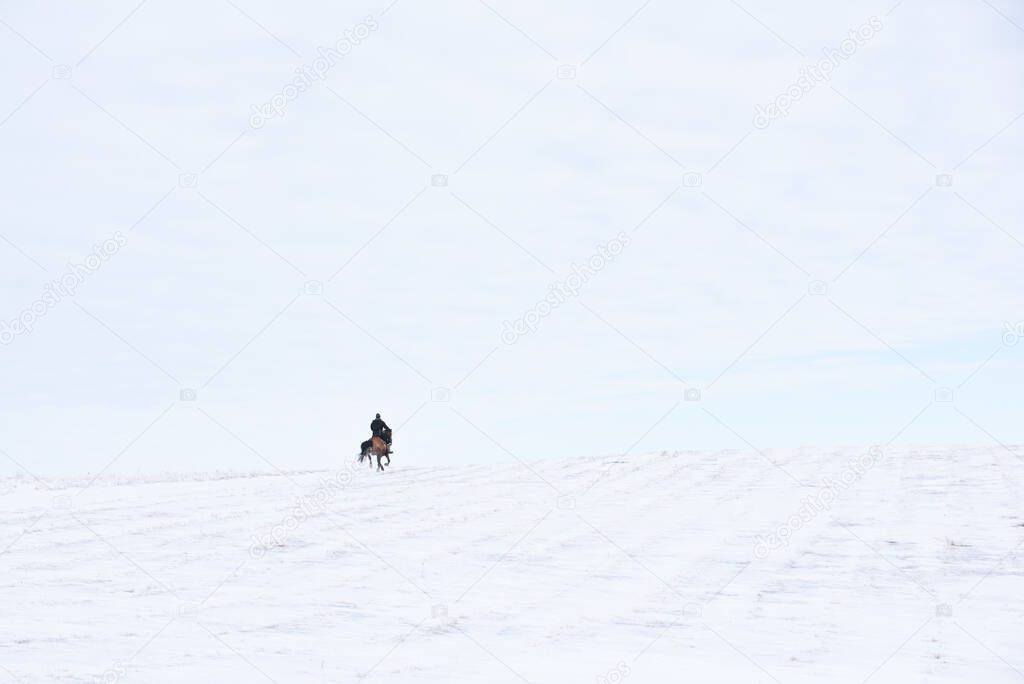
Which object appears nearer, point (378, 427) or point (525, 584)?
point (525, 584)

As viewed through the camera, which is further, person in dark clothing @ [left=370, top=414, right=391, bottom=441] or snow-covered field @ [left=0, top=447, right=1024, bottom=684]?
person in dark clothing @ [left=370, top=414, right=391, bottom=441]

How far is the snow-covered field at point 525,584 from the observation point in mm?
9336

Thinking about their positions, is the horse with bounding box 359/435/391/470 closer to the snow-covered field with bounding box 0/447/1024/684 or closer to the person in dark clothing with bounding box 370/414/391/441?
the person in dark clothing with bounding box 370/414/391/441

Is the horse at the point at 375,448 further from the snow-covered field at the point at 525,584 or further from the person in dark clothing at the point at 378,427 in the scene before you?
the snow-covered field at the point at 525,584

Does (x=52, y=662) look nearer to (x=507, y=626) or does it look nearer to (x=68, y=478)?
(x=507, y=626)

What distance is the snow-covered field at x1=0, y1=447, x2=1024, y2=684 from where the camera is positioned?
934 cm

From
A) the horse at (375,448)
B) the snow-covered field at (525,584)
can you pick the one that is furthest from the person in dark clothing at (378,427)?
the snow-covered field at (525,584)

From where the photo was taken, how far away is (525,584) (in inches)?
508

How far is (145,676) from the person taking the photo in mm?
8680

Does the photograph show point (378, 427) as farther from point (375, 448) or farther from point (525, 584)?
point (525, 584)

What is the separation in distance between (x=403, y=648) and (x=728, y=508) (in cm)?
1111

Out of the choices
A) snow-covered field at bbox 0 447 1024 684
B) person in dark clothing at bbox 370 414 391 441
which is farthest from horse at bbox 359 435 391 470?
snow-covered field at bbox 0 447 1024 684

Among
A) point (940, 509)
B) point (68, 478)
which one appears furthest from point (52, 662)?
point (68, 478)

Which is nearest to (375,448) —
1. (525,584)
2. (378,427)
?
(378,427)
